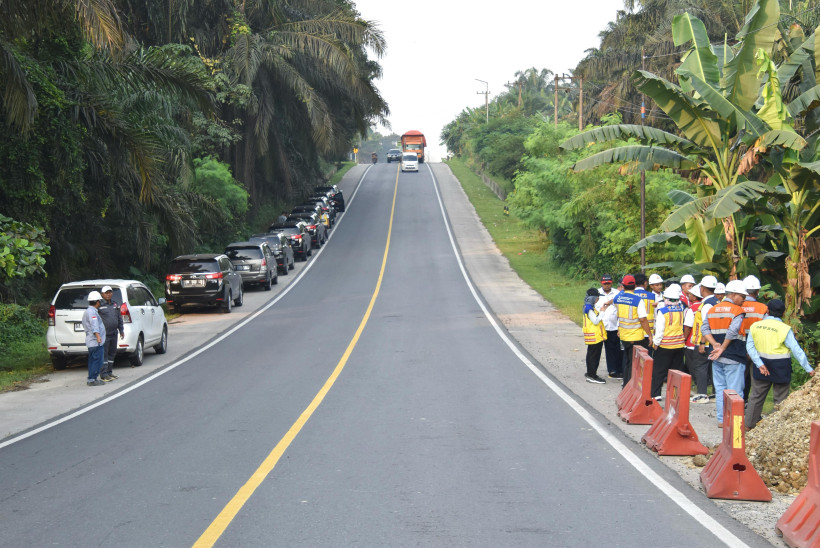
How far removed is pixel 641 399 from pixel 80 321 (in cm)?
1099

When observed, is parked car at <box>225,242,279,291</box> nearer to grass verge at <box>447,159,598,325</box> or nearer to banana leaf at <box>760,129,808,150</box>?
grass verge at <box>447,159,598,325</box>

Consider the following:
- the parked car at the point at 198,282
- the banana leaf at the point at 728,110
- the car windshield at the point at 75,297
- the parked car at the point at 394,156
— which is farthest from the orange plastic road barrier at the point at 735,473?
the parked car at the point at 394,156

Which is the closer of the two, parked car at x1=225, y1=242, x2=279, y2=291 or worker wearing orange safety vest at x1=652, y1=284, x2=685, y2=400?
worker wearing orange safety vest at x1=652, y1=284, x2=685, y2=400

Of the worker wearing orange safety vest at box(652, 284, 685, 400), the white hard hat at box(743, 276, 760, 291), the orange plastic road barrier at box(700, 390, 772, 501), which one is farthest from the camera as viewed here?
the worker wearing orange safety vest at box(652, 284, 685, 400)

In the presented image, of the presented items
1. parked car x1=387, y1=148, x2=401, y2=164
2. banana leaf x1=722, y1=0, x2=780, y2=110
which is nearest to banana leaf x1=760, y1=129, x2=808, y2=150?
banana leaf x1=722, y1=0, x2=780, y2=110

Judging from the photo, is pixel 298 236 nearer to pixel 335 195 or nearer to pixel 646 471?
pixel 335 195

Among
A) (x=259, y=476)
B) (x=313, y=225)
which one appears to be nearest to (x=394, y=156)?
(x=313, y=225)

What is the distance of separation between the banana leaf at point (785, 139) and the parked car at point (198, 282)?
17.6 metres

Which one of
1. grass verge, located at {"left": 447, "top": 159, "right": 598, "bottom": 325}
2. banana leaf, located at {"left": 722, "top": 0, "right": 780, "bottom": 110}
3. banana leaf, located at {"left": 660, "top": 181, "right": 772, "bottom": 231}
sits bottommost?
grass verge, located at {"left": 447, "top": 159, "right": 598, "bottom": 325}

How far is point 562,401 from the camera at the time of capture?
13.0 metres

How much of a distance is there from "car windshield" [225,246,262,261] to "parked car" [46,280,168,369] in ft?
49.6

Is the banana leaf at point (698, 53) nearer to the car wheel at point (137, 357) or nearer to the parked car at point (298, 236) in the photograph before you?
the car wheel at point (137, 357)

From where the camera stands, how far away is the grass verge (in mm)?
30750

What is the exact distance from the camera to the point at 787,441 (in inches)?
347
